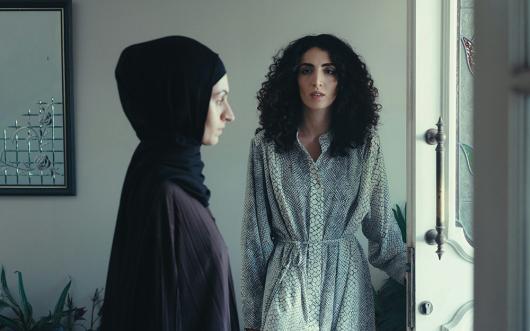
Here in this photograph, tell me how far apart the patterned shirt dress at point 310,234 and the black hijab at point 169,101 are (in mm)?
464

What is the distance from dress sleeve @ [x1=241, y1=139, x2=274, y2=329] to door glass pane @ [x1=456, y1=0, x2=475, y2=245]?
62 centimetres

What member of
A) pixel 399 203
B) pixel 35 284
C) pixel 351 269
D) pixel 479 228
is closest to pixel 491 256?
pixel 479 228

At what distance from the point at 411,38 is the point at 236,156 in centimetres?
110

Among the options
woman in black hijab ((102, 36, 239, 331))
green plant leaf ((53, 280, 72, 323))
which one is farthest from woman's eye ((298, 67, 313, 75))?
green plant leaf ((53, 280, 72, 323))

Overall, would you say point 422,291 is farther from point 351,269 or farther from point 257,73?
point 257,73

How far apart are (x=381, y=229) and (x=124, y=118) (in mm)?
1365

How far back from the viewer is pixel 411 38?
198 centimetres

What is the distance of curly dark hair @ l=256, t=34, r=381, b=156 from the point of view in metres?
1.93

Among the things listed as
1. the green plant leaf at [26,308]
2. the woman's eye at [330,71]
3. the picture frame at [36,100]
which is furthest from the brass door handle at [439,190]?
the green plant leaf at [26,308]

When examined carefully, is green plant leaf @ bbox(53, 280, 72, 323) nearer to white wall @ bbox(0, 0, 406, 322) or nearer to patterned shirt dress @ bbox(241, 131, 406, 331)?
white wall @ bbox(0, 0, 406, 322)

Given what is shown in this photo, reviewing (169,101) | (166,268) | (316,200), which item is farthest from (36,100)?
(166,268)

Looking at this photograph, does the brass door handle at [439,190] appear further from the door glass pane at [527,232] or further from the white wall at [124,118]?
the door glass pane at [527,232]

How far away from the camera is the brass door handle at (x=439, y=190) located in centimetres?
194

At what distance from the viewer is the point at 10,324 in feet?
9.42
